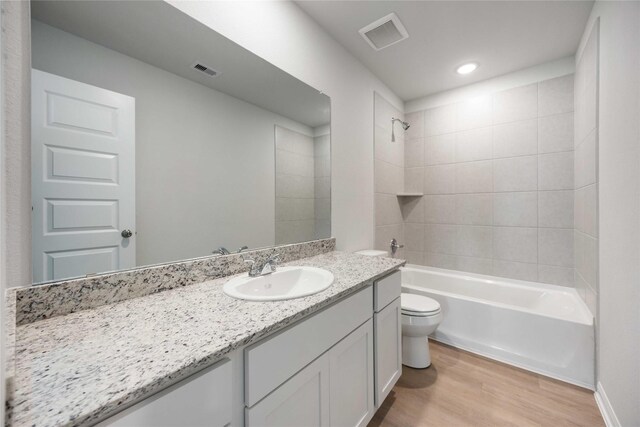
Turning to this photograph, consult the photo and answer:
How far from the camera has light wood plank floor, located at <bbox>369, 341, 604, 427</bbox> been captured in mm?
1417

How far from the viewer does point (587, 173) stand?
1.76 meters

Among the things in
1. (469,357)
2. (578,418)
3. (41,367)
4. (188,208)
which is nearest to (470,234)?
(469,357)

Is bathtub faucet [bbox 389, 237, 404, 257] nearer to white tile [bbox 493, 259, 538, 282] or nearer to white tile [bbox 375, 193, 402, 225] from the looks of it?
white tile [bbox 375, 193, 402, 225]

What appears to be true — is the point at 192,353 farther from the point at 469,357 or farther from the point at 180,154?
the point at 469,357

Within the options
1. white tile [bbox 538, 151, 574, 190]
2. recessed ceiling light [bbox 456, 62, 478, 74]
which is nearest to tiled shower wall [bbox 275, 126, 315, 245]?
recessed ceiling light [bbox 456, 62, 478, 74]

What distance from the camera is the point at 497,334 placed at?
1973mm

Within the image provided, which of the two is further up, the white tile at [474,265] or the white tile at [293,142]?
the white tile at [293,142]

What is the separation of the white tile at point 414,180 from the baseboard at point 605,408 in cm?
199

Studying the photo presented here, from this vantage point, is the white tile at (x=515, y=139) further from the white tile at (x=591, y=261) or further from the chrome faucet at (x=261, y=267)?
the chrome faucet at (x=261, y=267)

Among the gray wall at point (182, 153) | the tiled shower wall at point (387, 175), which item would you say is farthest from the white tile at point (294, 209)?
the tiled shower wall at point (387, 175)

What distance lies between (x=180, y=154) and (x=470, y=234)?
2685mm

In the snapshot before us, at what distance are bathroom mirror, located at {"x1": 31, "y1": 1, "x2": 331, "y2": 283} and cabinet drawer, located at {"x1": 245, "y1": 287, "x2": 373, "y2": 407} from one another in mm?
582

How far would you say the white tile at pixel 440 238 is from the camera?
2.76 meters

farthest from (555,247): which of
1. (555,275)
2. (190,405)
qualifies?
(190,405)
